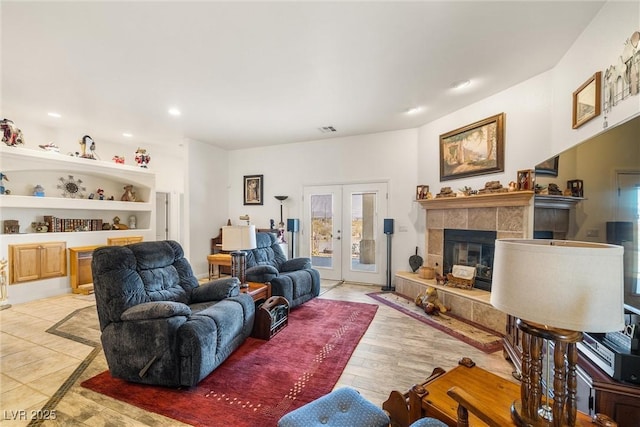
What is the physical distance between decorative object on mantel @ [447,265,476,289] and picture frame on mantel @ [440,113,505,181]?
139 centimetres

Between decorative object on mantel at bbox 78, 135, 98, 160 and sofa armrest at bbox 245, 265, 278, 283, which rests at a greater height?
decorative object on mantel at bbox 78, 135, 98, 160

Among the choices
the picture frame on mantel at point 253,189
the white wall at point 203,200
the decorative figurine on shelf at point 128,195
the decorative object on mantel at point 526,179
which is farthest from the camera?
the picture frame on mantel at point 253,189

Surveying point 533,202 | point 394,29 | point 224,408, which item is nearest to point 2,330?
point 224,408

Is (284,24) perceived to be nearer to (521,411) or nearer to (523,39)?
(523,39)

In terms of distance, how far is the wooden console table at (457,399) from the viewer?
3.84 feet

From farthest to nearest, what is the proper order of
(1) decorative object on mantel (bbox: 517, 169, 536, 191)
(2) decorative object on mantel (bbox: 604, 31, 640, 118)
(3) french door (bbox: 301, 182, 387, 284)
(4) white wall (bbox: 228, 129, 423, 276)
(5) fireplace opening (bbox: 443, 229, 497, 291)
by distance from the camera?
(3) french door (bbox: 301, 182, 387, 284), (4) white wall (bbox: 228, 129, 423, 276), (5) fireplace opening (bbox: 443, 229, 497, 291), (1) decorative object on mantel (bbox: 517, 169, 536, 191), (2) decorative object on mantel (bbox: 604, 31, 640, 118)

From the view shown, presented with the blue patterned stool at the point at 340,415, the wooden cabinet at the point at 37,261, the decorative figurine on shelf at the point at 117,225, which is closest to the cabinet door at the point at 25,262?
the wooden cabinet at the point at 37,261

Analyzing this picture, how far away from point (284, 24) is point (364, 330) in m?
3.25

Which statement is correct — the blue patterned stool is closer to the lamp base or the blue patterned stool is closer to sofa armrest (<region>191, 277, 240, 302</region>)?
the lamp base

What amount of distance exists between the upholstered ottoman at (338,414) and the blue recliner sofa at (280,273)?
216 centimetres

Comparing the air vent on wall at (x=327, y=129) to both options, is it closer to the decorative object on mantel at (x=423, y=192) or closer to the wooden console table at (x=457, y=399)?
the decorative object on mantel at (x=423, y=192)

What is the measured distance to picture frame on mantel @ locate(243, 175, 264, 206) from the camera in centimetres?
638

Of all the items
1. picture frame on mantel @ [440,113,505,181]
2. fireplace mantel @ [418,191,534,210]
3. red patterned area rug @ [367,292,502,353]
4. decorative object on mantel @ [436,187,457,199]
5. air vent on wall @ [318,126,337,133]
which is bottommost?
red patterned area rug @ [367,292,502,353]

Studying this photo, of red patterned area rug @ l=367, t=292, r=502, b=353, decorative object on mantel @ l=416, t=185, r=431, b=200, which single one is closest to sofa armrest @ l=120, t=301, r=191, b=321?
red patterned area rug @ l=367, t=292, r=502, b=353
